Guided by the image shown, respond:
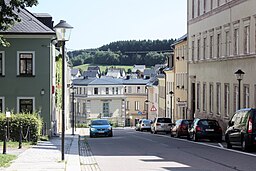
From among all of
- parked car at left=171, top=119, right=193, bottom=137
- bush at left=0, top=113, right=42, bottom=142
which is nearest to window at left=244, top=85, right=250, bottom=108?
parked car at left=171, top=119, right=193, bottom=137

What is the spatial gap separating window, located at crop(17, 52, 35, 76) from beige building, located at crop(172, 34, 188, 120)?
25532 mm

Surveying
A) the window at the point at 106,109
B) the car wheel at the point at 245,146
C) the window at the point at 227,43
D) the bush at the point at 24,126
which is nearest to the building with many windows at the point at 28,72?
the bush at the point at 24,126

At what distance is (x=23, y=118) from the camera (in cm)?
3086

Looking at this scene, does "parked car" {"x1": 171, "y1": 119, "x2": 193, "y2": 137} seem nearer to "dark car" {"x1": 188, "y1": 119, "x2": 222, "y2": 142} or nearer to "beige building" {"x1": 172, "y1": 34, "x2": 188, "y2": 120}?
"dark car" {"x1": 188, "y1": 119, "x2": 222, "y2": 142}

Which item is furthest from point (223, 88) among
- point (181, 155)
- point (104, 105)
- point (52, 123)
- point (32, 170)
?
point (104, 105)

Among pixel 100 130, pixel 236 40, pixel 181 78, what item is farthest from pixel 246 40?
pixel 181 78

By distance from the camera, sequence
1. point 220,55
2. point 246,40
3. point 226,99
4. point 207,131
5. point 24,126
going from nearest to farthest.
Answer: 1. point 24,126
2. point 207,131
3. point 246,40
4. point 226,99
5. point 220,55

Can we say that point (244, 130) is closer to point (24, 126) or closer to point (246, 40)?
point (24, 126)

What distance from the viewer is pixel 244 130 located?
2528 cm

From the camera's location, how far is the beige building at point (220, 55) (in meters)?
40.7

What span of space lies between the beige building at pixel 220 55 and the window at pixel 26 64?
14.0 meters

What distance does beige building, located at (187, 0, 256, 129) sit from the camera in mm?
40688

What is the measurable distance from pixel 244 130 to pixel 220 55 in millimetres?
23782

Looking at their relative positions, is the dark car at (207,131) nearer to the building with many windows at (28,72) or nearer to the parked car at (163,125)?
the building with many windows at (28,72)
